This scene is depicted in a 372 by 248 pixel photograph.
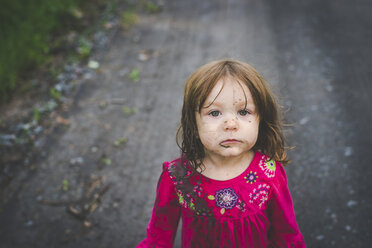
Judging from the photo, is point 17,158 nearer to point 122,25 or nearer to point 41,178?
point 41,178

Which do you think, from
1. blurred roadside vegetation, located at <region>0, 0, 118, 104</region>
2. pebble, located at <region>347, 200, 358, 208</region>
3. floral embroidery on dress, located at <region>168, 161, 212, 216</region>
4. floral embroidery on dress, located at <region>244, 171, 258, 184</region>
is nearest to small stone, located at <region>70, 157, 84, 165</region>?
blurred roadside vegetation, located at <region>0, 0, 118, 104</region>

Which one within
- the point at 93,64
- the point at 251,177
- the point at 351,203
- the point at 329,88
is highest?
the point at 93,64

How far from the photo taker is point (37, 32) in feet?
14.6

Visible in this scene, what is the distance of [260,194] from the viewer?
1.44 metres

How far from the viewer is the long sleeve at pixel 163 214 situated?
1517mm

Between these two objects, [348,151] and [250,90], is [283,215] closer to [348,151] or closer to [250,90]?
[250,90]

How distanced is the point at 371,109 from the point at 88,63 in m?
3.52

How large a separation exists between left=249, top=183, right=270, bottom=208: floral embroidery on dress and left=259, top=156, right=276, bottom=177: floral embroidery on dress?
0.19 feet

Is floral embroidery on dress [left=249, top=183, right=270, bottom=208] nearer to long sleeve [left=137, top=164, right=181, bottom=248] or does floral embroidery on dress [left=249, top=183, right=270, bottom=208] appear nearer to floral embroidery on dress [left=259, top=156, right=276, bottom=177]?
floral embroidery on dress [left=259, top=156, right=276, bottom=177]

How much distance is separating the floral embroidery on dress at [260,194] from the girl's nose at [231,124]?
362mm

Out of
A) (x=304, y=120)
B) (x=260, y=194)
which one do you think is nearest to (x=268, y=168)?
(x=260, y=194)

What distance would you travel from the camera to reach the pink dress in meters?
1.43

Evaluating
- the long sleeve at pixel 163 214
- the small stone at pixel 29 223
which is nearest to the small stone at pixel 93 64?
the small stone at pixel 29 223

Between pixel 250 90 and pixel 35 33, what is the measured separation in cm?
413
